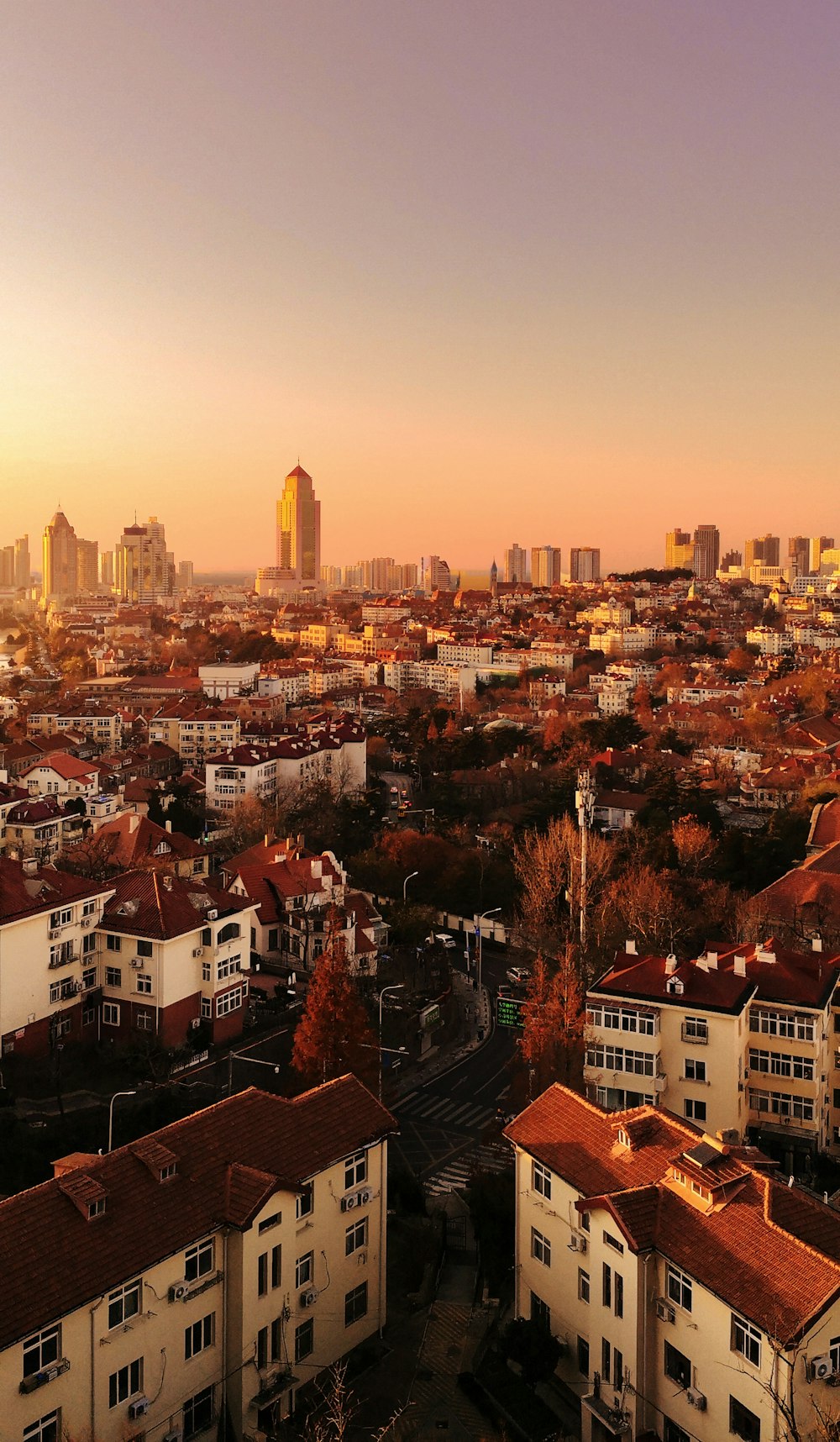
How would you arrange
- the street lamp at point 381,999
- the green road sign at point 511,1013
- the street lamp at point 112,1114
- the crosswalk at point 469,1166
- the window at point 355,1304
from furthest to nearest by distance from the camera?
1. the green road sign at point 511,1013
2. the street lamp at point 381,999
3. the crosswalk at point 469,1166
4. the street lamp at point 112,1114
5. the window at point 355,1304

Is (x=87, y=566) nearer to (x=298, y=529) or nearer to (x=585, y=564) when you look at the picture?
(x=298, y=529)

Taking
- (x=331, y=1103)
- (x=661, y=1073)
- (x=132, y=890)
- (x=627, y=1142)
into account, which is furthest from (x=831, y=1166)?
(x=132, y=890)

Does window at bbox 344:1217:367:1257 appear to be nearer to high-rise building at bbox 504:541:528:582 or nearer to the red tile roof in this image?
the red tile roof

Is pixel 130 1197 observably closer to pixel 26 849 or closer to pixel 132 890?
pixel 132 890

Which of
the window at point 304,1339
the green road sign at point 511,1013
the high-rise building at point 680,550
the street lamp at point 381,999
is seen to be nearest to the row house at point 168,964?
the street lamp at point 381,999

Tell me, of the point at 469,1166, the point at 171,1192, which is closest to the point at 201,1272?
the point at 171,1192

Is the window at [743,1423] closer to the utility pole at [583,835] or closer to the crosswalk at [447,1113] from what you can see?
the crosswalk at [447,1113]
